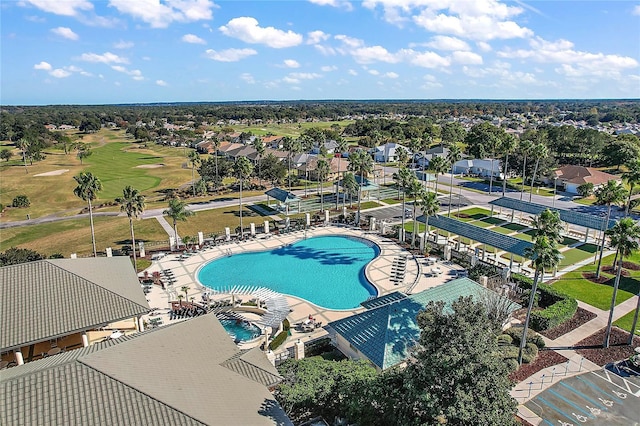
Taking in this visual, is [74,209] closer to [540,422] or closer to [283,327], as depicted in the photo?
[283,327]

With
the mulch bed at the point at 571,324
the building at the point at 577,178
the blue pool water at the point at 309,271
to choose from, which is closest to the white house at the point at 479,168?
the building at the point at 577,178

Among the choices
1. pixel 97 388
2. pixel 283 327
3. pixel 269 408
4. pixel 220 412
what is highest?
pixel 97 388

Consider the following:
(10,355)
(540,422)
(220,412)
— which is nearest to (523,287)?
(540,422)

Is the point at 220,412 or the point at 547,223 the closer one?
the point at 220,412

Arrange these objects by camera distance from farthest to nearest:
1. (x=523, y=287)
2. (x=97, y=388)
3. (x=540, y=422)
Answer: (x=523, y=287), (x=540, y=422), (x=97, y=388)

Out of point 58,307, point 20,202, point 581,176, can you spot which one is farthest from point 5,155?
point 581,176

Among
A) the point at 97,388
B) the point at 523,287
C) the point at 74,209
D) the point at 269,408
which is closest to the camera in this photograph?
the point at 97,388
